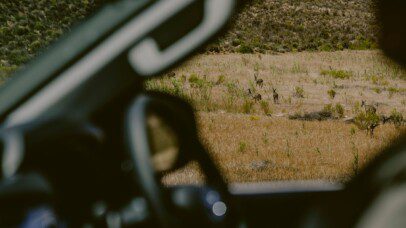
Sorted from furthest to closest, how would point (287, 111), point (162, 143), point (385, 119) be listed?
point (287, 111), point (385, 119), point (162, 143)

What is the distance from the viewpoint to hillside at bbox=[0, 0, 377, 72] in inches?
1571

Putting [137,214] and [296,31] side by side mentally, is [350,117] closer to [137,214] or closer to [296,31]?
[137,214]

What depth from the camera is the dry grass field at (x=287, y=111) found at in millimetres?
13054

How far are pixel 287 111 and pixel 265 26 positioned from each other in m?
29.8

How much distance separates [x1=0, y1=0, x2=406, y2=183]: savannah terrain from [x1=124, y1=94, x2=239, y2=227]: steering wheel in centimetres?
14

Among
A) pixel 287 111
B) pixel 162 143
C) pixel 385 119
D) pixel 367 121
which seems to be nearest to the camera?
pixel 162 143

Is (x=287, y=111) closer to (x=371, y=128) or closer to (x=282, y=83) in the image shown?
(x=371, y=128)

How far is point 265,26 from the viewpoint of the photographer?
51969 mm

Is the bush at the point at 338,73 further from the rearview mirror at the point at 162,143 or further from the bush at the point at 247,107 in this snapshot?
the rearview mirror at the point at 162,143

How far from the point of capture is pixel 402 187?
130 cm

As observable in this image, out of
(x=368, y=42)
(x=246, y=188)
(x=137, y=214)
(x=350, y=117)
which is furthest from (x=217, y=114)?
A: (x=368, y=42)

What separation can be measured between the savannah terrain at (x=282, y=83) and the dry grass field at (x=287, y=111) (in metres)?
0.04

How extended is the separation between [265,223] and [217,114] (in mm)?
17426

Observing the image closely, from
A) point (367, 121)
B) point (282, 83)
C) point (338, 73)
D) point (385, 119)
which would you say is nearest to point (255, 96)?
point (385, 119)
